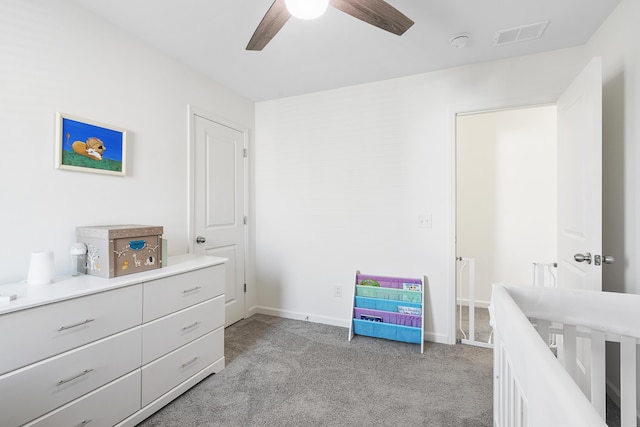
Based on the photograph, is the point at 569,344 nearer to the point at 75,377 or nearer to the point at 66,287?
the point at 75,377

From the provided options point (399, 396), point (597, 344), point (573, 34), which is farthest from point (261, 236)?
point (573, 34)

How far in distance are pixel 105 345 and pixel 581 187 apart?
8.97 ft

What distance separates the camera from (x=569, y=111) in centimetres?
197

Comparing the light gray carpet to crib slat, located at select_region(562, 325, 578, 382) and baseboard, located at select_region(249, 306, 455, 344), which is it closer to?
baseboard, located at select_region(249, 306, 455, 344)

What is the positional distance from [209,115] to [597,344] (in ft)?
9.79

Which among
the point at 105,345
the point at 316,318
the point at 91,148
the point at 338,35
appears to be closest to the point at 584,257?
the point at 338,35

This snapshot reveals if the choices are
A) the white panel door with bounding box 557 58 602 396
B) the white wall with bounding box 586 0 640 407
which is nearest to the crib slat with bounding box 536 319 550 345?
the white panel door with bounding box 557 58 602 396

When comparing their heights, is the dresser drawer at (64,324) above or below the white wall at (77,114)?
below

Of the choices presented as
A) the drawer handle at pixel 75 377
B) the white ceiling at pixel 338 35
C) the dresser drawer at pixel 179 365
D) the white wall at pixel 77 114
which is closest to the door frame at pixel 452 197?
the white ceiling at pixel 338 35

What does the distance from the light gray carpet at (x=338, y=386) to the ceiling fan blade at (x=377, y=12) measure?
2078 mm

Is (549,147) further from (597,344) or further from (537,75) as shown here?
(597,344)

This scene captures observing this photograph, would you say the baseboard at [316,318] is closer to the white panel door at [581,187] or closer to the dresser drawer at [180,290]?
the white panel door at [581,187]

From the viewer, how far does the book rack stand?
256 centimetres

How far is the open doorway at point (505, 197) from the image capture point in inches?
123
